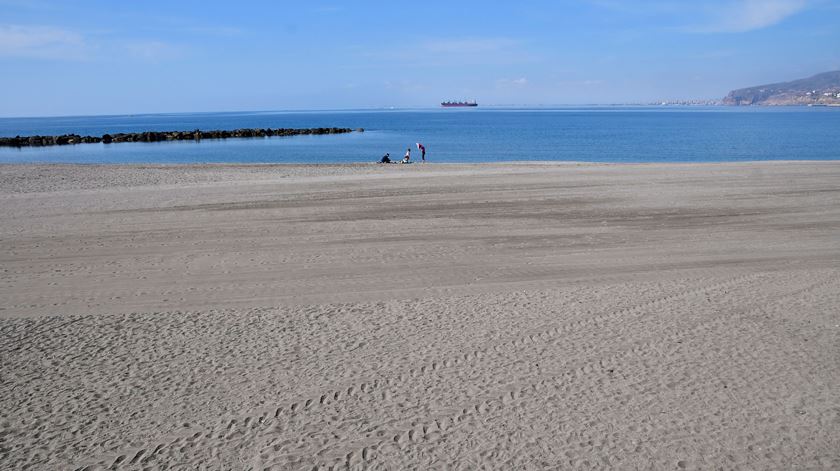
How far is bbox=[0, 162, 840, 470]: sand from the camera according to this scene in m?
5.01

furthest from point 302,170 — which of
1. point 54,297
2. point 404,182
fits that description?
point 54,297

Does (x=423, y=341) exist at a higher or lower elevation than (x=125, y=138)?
lower

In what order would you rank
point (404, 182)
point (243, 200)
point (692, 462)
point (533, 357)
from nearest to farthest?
point (692, 462) < point (533, 357) < point (243, 200) < point (404, 182)

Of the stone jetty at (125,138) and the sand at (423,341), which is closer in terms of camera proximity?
the sand at (423,341)

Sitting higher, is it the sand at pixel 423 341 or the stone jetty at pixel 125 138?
the stone jetty at pixel 125 138

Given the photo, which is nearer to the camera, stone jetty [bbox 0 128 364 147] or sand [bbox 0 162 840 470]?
sand [bbox 0 162 840 470]

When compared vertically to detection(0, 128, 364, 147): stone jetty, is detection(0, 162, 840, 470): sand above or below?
below

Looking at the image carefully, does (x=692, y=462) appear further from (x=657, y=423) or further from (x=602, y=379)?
(x=602, y=379)

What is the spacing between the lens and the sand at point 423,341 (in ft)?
16.4

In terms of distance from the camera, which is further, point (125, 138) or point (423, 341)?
point (125, 138)

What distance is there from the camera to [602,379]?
604 cm

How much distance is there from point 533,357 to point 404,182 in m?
15.7

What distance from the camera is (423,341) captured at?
7051mm

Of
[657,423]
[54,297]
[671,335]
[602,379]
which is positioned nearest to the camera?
[657,423]
